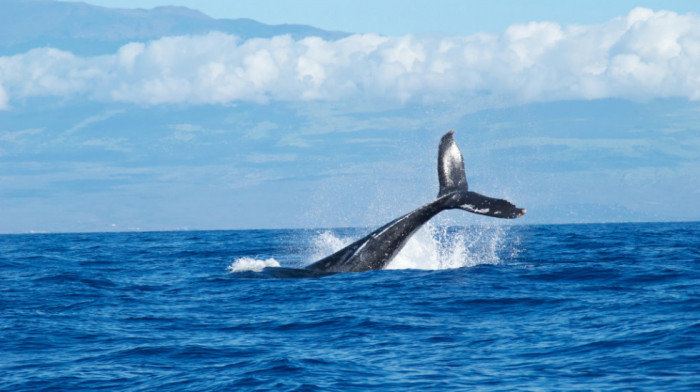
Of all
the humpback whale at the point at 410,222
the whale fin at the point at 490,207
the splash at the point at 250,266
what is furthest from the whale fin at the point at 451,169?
the splash at the point at 250,266

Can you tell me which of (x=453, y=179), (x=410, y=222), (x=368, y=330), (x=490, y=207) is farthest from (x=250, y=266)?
(x=368, y=330)

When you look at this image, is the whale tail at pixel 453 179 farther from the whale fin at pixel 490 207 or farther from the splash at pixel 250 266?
the splash at pixel 250 266

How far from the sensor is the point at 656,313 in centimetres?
1303

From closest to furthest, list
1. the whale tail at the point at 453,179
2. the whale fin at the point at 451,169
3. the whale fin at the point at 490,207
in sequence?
the whale fin at the point at 490,207 < the whale tail at the point at 453,179 < the whale fin at the point at 451,169

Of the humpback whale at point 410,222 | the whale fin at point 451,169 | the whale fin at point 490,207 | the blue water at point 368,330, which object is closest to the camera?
the blue water at point 368,330

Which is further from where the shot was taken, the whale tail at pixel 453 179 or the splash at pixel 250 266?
the splash at pixel 250 266

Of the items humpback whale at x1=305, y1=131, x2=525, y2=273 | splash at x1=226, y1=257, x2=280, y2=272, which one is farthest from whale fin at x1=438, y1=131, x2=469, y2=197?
splash at x1=226, y1=257, x2=280, y2=272

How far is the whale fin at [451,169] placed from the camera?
18766mm

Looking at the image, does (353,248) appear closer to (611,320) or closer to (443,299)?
(443,299)

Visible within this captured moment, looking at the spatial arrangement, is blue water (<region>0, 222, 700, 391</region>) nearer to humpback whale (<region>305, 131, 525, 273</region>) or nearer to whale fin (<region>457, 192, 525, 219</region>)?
humpback whale (<region>305, 131, 525, 273</region>)

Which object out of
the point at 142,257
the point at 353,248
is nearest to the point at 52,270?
the point at 142,257

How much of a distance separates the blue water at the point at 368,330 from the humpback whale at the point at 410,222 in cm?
53

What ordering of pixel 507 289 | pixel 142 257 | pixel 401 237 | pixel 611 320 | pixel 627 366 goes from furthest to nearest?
pixel 142 257 → pixel 401 237 → pixel 507 289 → pixel 611 320 → pixel 627 366

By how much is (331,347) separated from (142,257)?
22074 millimetres
